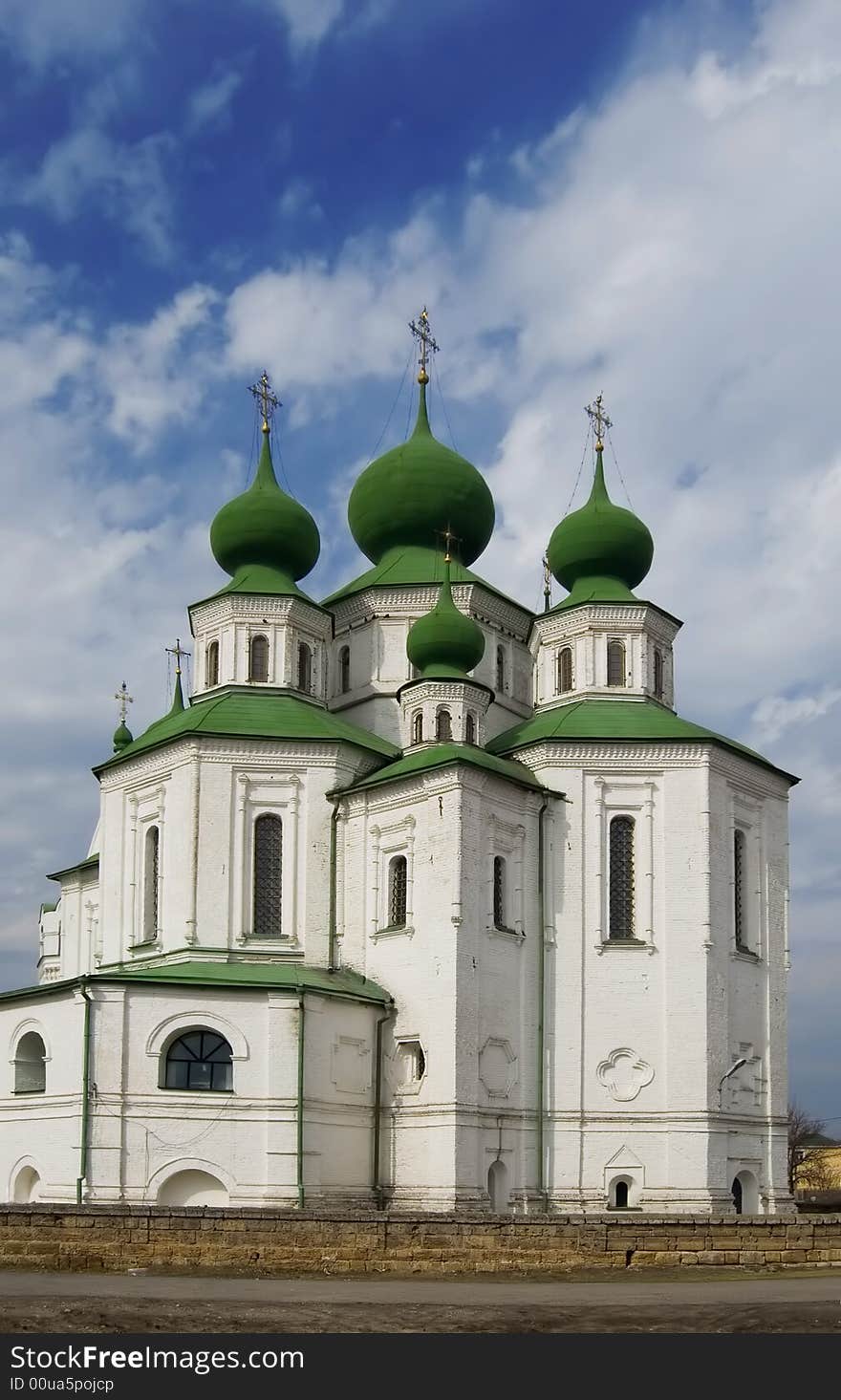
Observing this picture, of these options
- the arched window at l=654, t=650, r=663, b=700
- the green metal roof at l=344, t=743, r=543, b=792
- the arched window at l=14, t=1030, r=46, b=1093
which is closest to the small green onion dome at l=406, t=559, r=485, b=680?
the green metal roof at l=344, t=743, r=543, b=792

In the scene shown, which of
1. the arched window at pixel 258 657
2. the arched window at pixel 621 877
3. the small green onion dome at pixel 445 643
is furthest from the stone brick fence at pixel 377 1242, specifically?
the arched window at pixel 258 657

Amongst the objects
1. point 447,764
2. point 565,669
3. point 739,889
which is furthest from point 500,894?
point 565,669

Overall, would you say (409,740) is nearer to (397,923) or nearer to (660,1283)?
(397,923)

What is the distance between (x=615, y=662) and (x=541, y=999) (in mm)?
7804

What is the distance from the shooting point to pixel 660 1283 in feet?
51.6

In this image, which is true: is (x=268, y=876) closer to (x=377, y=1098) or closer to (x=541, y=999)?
(x=377, y=1098)

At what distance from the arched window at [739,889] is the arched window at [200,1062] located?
969cm

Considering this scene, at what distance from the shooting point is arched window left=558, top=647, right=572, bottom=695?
33.2 meters

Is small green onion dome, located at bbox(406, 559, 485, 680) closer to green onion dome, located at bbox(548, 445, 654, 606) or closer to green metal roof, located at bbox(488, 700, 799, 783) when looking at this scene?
green metal roof, located at bbox(488, 700, 799, 783)

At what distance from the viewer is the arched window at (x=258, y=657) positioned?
109ft

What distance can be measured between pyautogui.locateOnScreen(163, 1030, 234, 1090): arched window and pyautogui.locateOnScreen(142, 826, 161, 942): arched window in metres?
4.37

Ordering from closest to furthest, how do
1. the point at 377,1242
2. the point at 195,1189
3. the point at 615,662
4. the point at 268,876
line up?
the point at 377,1242 < the point at 195,1189 < the point at 268,876 < the point at 615,662

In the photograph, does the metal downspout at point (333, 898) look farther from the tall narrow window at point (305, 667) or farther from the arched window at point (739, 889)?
the arched window at point (739, 889)

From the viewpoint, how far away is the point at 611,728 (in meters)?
29.8
